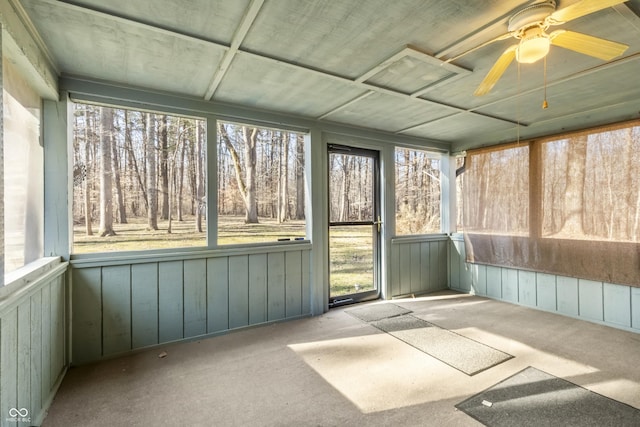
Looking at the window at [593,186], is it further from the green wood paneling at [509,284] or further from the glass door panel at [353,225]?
the glass door panel at [353,225]

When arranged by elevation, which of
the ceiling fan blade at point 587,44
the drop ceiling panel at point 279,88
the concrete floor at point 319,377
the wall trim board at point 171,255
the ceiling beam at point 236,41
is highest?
the drop ceiling panel at point 279,88

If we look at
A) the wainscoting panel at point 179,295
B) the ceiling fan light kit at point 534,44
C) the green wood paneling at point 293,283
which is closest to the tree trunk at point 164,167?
the wainscoting panel at point 179,295

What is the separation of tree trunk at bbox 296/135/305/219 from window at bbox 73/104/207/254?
43.0 inches

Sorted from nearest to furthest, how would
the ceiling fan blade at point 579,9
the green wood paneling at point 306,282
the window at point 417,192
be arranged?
the ceiling fan blade at point 579,9
the green wood paneling at point 306,282
the window at point 417,192

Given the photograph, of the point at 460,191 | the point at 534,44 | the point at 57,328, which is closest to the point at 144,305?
the point at 57,328

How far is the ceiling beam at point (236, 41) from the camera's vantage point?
65.0 inches

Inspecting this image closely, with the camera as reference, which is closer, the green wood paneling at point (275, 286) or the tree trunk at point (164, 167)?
the tree trunk at point (164, 167)

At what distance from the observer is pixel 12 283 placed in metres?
1.54

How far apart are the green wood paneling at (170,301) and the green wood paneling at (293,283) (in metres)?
1.13

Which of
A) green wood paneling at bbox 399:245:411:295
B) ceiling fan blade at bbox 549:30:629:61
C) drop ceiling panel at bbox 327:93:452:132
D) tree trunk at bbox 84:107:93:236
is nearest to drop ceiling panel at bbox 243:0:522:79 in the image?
ceiling fan blade at bbox 549:30:629:61

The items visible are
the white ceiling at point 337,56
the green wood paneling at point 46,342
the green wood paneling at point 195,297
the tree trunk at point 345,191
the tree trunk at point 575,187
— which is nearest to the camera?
the white ceiling at point 337,56

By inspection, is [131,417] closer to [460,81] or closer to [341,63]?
[341,63]

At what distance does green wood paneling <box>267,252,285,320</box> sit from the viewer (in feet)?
11.0

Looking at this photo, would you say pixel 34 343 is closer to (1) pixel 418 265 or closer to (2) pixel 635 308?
(1) pixel 418 265
